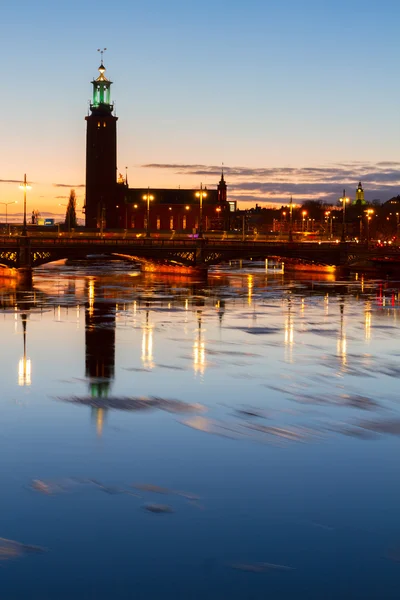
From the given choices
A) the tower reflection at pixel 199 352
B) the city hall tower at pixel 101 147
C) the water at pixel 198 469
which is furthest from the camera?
the city hall tower at pixel 101 147

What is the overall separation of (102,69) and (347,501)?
186314mm

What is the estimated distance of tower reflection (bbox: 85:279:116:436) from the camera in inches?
1139

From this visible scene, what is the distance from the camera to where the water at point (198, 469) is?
536 inches

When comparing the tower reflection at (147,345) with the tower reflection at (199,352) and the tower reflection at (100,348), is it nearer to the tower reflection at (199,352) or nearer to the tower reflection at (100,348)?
the tower reflection at (100,348)

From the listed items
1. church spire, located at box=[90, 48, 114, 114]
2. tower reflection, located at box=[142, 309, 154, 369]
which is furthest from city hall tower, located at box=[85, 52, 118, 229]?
tower reflection, located at box=[142, 309, 154, 369]

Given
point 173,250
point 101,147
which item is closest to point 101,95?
point 101,147

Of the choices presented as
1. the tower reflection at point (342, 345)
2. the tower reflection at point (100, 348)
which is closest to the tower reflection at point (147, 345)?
the tower reflection at point (100, 348)

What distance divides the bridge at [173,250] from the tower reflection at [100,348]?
25.2 meters

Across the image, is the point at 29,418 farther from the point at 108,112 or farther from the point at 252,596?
the point at 108,112

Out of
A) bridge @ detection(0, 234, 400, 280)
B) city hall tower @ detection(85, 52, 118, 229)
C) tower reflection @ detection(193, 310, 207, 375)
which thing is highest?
city hall tower @ detection(85, 52, 118, 229)

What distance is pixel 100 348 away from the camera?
4044 cm

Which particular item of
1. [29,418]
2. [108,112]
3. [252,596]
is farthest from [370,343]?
[108,112]

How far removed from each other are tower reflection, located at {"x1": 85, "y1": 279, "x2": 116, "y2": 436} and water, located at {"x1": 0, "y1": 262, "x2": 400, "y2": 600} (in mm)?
141

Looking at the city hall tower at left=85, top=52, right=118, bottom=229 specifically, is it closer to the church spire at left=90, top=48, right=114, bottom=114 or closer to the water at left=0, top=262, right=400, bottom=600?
the church spire at left=90, top=48, right=114, bottom=114
